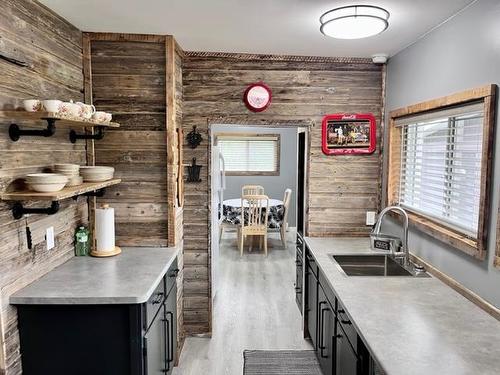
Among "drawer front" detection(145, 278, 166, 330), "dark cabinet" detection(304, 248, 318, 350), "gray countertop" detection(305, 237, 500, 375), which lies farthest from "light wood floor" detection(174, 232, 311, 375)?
"gray countertop" detection(305, 237, 500, 375)

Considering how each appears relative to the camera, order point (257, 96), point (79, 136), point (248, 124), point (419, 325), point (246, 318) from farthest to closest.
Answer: point (246, 318)
point (248, 124)
point (257, 96)
point (79, 136)
point (419, 325)

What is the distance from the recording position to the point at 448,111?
2.25 m

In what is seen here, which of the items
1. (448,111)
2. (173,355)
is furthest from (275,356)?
(448,111)

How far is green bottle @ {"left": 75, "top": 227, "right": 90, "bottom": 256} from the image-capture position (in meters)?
2.54

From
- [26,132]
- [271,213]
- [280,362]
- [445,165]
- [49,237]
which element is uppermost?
[26,132]

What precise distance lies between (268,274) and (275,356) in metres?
2.05

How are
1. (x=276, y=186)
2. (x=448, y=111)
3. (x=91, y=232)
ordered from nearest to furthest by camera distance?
(x=448, y=111) < (x=91, y=232) < (x=276, y=186)

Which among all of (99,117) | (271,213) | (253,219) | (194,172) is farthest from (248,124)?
(271,213)

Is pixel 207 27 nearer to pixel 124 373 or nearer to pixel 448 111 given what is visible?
pixel 448 111

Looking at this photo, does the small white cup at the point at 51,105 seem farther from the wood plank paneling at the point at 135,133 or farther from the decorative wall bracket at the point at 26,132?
the wood plank paneling at the point at 135,133

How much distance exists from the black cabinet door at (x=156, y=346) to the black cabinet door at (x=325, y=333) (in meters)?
1.04

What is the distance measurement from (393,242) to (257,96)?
155 centimetres

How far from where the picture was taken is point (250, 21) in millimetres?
2328

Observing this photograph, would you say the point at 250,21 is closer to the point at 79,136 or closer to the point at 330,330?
the point at 79,136
